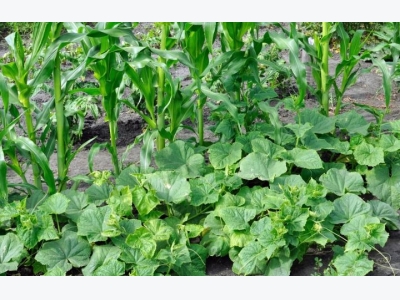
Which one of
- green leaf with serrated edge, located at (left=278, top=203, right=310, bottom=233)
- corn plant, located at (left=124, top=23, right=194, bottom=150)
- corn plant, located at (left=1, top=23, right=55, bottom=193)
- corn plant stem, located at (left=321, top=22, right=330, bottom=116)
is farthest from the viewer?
corn plant stem, located at (left=321, top=22, right=330, bottom=116)

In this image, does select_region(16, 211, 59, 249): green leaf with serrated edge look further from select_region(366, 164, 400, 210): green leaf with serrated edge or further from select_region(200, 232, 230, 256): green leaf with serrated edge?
select_region(366, 164, 400, 210): green leaf with serrated edge

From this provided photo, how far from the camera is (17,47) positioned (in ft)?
11.0

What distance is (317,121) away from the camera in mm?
3945

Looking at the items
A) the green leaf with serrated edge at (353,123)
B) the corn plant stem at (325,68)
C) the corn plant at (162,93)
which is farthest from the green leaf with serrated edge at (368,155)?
the corn plant at (162,93)

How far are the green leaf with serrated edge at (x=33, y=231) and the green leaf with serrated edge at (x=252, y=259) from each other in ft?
3.00

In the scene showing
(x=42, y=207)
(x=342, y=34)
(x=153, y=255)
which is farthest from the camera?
(x=342, y=34)

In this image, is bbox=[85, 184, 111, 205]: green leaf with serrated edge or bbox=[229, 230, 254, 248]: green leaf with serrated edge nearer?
bbox=[229, 230, 254, 248]: green leaf with serrated edge

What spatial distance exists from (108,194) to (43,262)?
543 mm

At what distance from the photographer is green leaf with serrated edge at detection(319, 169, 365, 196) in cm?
344

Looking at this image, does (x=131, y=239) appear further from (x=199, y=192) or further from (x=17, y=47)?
(x=17, y=47)

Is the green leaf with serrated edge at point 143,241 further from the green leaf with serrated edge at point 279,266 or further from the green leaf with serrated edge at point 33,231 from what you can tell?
the green leaf with serrated edge at point 279,266

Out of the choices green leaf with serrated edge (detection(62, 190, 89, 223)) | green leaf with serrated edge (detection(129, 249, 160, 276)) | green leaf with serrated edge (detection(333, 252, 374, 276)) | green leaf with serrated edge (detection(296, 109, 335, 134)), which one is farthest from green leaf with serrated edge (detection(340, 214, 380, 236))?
green leaf with serrated edge (detection(62, 190, 89, 223))

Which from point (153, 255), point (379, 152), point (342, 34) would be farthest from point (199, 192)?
point (342, 34)

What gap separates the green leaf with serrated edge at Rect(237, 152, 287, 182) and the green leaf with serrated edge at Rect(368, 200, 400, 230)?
0.52 metres
